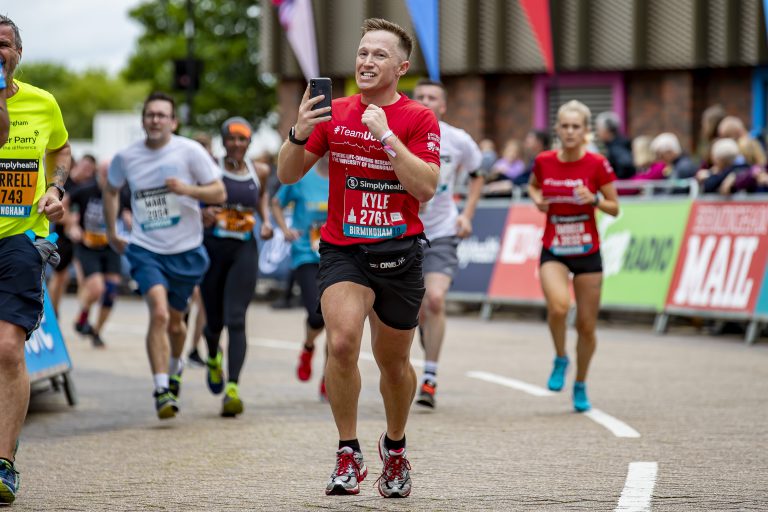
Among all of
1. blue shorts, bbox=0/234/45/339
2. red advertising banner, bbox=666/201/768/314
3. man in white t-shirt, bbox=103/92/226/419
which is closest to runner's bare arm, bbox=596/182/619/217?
man in white t-shirt, bbox=103/92/226/419

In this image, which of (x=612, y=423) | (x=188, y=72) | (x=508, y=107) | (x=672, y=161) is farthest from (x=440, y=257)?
(x=188, y=72)

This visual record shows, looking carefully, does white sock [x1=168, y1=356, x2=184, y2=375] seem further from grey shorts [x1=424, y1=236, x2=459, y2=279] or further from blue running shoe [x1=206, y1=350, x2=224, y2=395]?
grey shorts [x1=424, y1=236, x2=459, y2=279]

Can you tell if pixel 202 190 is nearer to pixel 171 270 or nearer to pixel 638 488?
pixel 171 270

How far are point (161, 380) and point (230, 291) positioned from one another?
0.98 metres

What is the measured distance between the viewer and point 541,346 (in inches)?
619

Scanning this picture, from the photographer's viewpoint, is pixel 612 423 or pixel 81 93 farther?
pixel 81 93

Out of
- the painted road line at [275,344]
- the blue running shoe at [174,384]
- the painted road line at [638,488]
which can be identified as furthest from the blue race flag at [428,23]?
the painted road line at [638,488]

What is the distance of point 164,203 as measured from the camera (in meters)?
10.4

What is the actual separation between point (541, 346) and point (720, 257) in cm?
233

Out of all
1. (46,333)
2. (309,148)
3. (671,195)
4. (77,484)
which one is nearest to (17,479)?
(77,484)

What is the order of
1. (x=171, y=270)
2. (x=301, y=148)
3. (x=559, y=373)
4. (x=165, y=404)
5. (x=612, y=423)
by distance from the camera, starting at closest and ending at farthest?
(x=301, y=148) → (x=612, y=423) → (x=165, y=404) → (x=171, y=270) → (x=559, y=373)

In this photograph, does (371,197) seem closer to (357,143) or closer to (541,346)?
(357,143)

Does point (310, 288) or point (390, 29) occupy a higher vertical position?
point (390, 29)

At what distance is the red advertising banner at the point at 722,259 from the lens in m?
15.8
